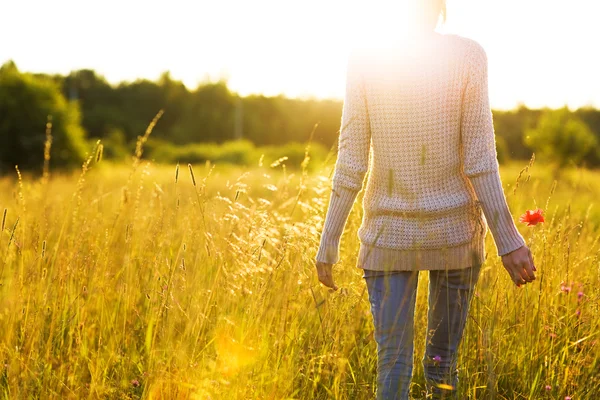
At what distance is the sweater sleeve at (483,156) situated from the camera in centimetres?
200

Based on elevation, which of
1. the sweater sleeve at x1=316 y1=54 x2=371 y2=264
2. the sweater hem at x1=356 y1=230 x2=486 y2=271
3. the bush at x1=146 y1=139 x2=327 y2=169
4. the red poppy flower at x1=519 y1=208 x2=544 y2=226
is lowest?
the bush at x1=146 y1=139 x2=327 y2=169

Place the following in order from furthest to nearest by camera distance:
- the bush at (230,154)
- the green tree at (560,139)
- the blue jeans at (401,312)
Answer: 1. the bush at (230,154)
2. the green tree at (560,139)
3. the blue jeans at (401,312)

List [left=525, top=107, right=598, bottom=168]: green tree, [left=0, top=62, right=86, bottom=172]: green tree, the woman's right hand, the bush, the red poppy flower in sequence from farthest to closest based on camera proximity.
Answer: the bush → [left=525, top=107, right=598, bottom=168]: green tree → [left=0, top=62, right=86, bottom=172]: green tree → the red poppy flower → the woman's right hand

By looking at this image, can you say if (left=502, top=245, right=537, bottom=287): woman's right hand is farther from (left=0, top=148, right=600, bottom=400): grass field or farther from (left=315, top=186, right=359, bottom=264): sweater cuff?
(left=315, top=186, right=359, bottom=264): sweater cuff

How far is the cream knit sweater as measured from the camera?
79.4 inches

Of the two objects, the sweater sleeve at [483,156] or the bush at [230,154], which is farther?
the bush at [230,154]

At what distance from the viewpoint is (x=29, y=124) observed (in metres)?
18.3

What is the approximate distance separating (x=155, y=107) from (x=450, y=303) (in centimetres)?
4968

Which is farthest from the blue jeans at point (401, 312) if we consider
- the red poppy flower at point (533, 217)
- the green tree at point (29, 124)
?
the green tree at point (29, 124)

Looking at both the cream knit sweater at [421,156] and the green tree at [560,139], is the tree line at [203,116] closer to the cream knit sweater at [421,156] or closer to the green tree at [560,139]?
the green tree at [560,139]

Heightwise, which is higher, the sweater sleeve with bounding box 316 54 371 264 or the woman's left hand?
the sweater sleeve with bounding box 316 54 371 264

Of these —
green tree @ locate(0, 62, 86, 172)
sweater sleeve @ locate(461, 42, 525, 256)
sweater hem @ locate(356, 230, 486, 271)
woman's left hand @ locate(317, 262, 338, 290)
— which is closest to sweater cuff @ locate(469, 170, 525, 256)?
sweater sleeve @ locate(461, 42, 525, 256)

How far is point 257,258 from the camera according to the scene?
2.47 metres

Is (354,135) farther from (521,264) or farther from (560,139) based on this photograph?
(560,139)
